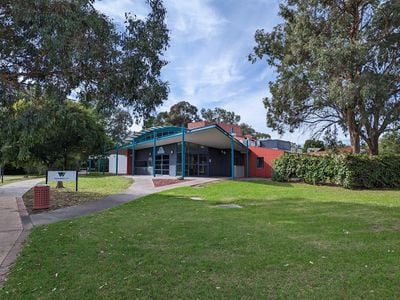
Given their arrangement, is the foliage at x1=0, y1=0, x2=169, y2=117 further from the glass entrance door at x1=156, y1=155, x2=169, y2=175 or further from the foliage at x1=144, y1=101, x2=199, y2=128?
the foliage at x1=144, y1=101, x2=199, y2=128

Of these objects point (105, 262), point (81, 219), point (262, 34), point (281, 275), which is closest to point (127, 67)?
point (105, 262)

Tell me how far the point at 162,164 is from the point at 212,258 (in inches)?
1129

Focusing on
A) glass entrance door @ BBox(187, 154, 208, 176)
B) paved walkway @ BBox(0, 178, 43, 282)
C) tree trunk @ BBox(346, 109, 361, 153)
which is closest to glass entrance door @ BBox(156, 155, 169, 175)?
glass entrance door @ BBox(187, 154, 208, 176)

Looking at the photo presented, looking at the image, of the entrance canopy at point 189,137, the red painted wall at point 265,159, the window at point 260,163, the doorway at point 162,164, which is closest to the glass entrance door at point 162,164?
the doorway at point 162,164

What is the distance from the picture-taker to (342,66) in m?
17.7

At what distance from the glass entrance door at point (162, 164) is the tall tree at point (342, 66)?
44.0 ft

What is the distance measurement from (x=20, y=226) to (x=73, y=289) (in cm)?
533

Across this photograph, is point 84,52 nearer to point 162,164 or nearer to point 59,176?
point 59,176

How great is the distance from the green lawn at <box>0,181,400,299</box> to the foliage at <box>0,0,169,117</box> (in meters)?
2.78

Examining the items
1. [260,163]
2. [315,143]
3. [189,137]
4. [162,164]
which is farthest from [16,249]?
[315,143]

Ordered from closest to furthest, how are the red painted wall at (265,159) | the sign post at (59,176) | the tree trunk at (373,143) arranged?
the sign post at (59,176)
the tree trunk at (373,143)
the red painted wall at (265,159)

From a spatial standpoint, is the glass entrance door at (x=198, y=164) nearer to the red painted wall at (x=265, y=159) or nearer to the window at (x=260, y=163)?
the red painted wall at (x=265, y=159)

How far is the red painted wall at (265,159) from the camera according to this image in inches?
1189

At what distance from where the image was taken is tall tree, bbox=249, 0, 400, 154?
17.4m
